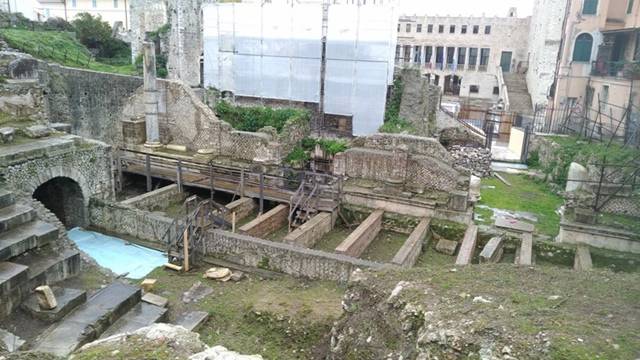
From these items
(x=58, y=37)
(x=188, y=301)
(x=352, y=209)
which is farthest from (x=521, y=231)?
(x=58, y=37)

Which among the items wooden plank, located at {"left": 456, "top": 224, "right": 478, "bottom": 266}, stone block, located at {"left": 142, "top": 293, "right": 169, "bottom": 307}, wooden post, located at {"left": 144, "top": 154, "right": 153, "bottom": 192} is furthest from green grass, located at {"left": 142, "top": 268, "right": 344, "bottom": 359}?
wooden post, located at {"left": 144, "top": 154, "right": 153, "bottom": 192}

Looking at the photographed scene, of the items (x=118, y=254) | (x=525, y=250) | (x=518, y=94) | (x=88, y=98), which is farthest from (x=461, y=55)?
(x=118, y=254)

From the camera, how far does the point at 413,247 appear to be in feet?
37.2

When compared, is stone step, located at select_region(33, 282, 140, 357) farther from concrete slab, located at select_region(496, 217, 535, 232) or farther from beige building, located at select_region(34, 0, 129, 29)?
beige building, located at select_region(34, 0, 129, 29)

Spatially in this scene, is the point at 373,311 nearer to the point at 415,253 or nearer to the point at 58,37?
the point at 415,253

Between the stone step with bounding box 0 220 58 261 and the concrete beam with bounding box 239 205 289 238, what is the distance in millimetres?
4224

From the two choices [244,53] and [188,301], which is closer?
[188,301]

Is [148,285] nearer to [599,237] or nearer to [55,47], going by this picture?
[599,237]

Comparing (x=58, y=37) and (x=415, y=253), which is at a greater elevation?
(x=58, y=37)

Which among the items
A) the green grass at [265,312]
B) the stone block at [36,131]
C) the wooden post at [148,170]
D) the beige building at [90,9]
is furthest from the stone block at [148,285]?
the beige building at [90,9]

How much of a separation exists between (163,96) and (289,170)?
693cm

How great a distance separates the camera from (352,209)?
14.0 m

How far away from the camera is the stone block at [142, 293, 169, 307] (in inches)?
341

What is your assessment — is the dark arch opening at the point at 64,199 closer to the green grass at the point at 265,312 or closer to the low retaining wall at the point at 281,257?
the green grass at the point at 265,312
